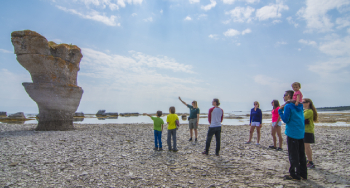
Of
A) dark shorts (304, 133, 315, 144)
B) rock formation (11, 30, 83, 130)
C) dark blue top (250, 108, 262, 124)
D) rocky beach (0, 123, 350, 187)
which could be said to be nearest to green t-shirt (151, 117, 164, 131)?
rocky beach (0, 123, 350, 187)

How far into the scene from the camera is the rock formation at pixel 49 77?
1330 cm

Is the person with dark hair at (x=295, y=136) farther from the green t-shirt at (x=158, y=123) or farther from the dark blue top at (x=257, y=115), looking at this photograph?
the green t-shirt at (x=158, y=123)

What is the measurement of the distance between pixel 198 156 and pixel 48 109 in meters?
13.1

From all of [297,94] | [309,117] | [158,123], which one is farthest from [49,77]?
[309,117]

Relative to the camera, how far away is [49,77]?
14117 millimetres

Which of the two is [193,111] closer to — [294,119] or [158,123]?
[158,123]

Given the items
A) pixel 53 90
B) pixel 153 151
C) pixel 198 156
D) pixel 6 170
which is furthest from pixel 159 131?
pixel 53 90

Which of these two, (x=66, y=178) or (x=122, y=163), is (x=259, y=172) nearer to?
(x=122, y=163)

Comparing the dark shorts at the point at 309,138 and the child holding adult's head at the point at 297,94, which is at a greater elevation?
the child holding adult's head at the point at 297,94

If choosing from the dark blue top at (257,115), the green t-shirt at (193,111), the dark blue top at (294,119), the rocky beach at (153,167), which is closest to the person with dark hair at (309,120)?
Answer: the rocky beach at (153,167)

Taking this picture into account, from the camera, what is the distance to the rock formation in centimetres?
1330

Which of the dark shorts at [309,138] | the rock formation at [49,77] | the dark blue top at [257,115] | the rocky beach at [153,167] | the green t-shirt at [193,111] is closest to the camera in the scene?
the rocky beach at [153,167]

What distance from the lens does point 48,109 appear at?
46.6 feet

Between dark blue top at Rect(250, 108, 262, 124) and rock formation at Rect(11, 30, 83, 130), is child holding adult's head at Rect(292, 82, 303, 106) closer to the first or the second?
dark blue top at Rect(250, 108, 262, 124)
